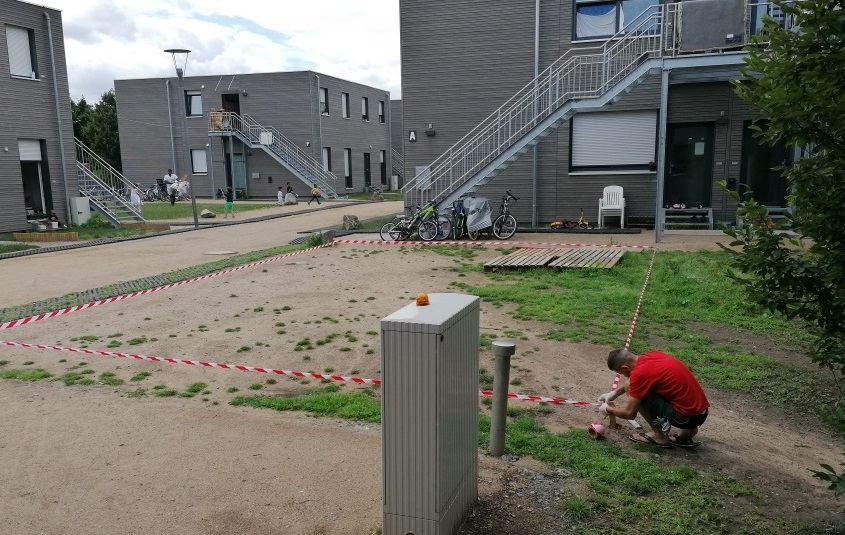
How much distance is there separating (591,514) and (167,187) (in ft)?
138

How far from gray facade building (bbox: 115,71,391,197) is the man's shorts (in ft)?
121

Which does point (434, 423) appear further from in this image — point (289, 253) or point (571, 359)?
point (289, 253)

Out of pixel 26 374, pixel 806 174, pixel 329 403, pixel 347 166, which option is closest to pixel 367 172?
pixel 347 166

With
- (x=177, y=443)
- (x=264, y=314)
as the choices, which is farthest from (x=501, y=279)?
(x=177, y=443)

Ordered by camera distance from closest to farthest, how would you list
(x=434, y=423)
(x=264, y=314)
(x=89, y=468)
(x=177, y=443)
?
(x=434, y=423) < (x=89, y=468) < (x=177, y=443) < (x=264, y=314)

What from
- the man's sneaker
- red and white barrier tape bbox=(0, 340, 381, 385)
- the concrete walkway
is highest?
the man's sneaker

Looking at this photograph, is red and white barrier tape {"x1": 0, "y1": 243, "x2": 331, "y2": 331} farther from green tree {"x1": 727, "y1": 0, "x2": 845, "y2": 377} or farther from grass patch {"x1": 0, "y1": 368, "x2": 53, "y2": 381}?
green tree {"x1": 727, "y1": 0, "x2": 845, "y2": 377}

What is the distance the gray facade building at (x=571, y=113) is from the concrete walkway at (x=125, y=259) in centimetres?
550

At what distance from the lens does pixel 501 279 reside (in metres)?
11.8

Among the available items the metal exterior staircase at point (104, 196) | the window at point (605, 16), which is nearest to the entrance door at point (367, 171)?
the metal exterior staircase at point (104, 196)

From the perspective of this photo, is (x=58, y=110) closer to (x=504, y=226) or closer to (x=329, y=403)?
(x=504, y=226)

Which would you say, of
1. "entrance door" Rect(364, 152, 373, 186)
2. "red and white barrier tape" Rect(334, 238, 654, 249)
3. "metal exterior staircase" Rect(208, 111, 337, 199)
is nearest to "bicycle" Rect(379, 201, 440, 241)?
"red and white barrier tape" Rect(334, 238, 654, 249)

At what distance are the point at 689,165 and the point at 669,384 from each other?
15634 mm

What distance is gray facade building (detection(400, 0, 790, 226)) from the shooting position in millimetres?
18312
